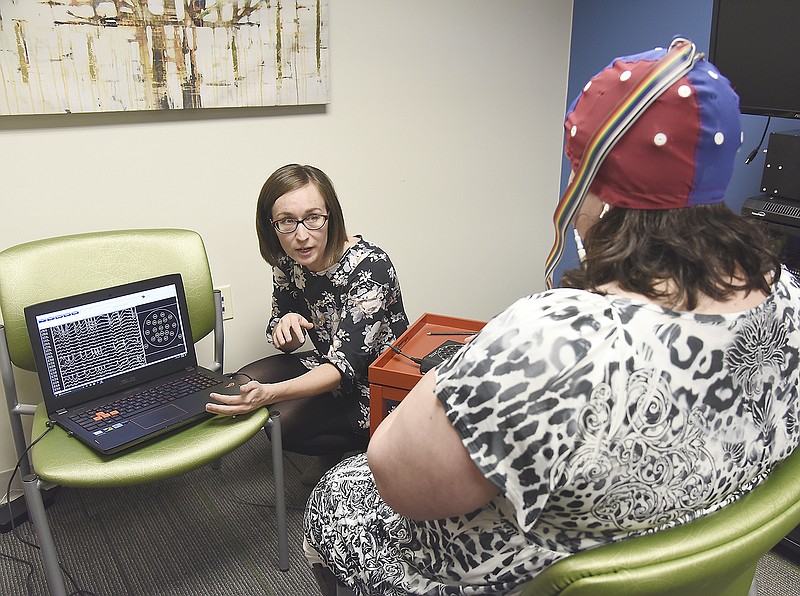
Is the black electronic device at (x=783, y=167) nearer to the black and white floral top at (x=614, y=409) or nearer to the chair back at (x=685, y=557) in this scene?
the black and white floral top at (x=614, y=409)

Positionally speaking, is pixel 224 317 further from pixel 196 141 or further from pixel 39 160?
pixel 39 160

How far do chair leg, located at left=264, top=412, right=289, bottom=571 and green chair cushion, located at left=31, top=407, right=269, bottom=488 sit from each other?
0.14 feet

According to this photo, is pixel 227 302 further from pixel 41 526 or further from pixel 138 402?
pixel 41 526

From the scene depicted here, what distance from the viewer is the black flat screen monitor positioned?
5.78 ft

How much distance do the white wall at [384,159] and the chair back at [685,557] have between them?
5.64 feet

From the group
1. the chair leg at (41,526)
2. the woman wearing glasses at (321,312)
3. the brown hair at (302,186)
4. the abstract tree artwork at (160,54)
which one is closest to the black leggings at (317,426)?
the woman wearing glasses at (321,312)

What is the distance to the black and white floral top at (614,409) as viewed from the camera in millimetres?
703

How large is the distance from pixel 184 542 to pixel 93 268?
31.2 inches

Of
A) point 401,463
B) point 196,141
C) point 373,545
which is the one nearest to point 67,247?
point 196,141

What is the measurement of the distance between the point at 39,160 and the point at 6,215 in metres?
0.17

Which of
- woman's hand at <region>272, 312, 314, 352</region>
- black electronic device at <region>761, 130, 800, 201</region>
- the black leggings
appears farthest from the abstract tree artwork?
black electronic device at <region>761, 130, 800, 201</region>

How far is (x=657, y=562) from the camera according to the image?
68 cm

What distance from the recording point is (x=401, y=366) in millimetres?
1614

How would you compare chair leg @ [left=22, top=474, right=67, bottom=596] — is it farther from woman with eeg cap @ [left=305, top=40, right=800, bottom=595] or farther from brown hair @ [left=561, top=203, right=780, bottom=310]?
brown hair @ [left=561, top=203, right=780, bottom=310]
